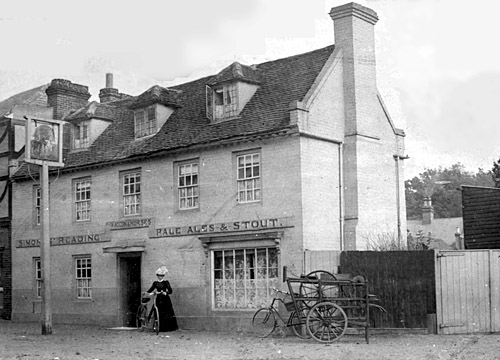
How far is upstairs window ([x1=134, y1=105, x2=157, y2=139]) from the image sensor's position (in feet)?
87.1

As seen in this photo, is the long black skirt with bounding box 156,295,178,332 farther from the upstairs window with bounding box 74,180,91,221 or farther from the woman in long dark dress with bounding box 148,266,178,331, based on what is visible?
the upstairs window with bounding box 74,180,91,221

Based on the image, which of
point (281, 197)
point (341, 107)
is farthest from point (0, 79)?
point (341, 107)

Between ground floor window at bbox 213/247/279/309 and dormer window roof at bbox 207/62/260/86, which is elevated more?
dormer window roof at bbox 207/62/260/86

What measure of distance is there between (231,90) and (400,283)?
8.21 metres

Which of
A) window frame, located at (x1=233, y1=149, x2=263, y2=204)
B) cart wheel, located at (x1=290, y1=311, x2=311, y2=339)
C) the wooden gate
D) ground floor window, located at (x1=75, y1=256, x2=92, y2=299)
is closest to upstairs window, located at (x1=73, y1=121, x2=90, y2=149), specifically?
ground floor window, located at (x1=75, y1=256, x2=92, y2=299)

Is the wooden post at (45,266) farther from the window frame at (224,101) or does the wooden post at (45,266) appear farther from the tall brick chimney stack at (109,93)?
the tall brick chimney stack at (109,93)

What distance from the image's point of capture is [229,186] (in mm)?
23234

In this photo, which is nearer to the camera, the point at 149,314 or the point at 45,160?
the point at 45,160

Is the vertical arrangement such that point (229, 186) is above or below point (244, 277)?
above

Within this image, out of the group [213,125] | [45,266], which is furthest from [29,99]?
[45,266]

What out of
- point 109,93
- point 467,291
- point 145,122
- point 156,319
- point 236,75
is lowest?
point 156,319

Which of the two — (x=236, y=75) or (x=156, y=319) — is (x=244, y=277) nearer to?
(x=156, y=319)

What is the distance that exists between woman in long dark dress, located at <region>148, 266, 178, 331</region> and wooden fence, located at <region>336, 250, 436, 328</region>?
5.76 m

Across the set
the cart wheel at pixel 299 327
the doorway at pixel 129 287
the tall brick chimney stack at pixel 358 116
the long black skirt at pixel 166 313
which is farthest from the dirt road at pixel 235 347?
the doorway at pixel 129 287
